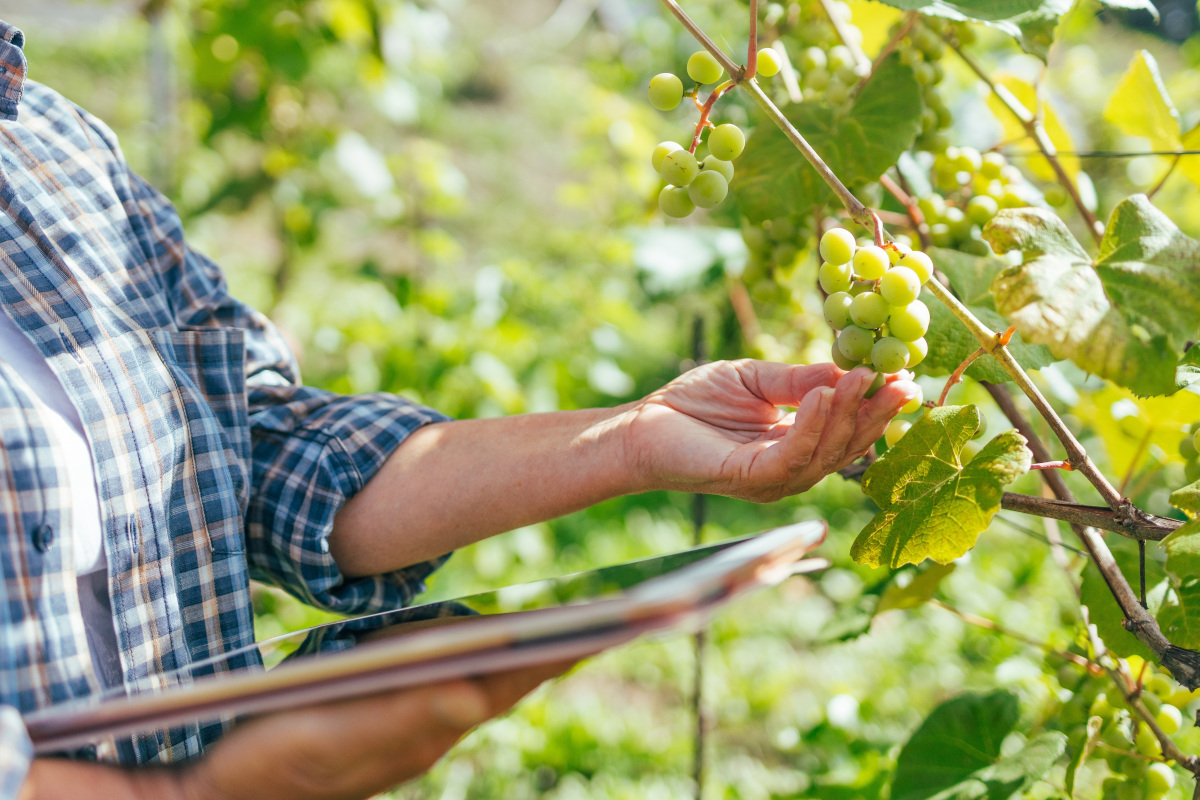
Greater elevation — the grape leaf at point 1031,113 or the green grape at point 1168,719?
the grape leaf at point 1031,113

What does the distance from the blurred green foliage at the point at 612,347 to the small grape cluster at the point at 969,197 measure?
24cm

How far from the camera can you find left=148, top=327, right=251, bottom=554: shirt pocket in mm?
847

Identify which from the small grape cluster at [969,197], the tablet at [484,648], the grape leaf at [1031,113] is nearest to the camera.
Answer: the tablet at [484,648]

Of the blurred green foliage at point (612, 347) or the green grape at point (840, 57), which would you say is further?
the blurred green foliage at point (612, 347)

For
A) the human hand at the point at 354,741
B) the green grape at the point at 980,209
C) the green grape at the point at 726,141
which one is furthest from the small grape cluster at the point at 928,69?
the human hand at the point at 354,741

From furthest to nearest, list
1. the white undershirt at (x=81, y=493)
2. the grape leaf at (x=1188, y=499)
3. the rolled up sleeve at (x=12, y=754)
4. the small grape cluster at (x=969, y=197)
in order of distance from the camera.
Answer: the small grape cluster at (x=969, y=197), the white undershirt at (x=81, y=493), the grape leaf at (x=1188, y=499), the rolled up sleeve at (x=12, y=754)

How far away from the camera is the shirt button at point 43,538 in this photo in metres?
0.66

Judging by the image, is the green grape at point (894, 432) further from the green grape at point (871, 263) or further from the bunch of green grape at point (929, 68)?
the bunch of green grape at point (929, 68)

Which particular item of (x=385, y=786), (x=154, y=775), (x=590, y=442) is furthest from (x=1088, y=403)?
(x=154, y=775)

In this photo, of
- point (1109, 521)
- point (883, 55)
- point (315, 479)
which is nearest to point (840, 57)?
point (883, 55)

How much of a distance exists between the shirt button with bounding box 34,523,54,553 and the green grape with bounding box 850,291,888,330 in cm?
69

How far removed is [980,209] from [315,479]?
33.1 inches

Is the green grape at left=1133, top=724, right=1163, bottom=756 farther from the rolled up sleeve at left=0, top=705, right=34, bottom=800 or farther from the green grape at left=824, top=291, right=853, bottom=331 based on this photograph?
the rolled up sleeve at left=0, top=705, right=34, bottom=800

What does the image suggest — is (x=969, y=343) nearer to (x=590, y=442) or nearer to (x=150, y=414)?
(x=590, y=442)
